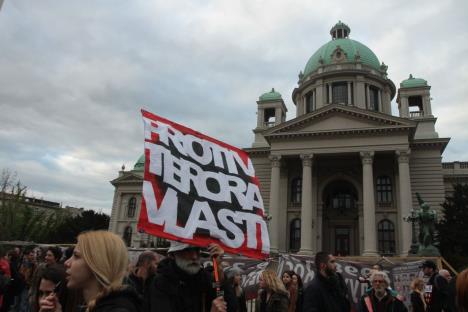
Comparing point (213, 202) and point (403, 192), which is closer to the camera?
point (213, 202)

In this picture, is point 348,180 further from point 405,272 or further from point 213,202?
point 213,202

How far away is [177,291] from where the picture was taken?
3191 millimetres

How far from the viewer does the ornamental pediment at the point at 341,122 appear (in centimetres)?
3100

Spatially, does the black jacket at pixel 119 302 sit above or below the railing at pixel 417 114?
below

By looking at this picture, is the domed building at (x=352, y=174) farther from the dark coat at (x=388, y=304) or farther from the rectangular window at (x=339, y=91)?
the dark coat at (x=388, y=304)

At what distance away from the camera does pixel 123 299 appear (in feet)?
7.16

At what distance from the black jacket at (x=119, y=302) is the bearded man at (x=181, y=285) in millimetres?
906

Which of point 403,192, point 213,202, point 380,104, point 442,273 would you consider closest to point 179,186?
point 213,202

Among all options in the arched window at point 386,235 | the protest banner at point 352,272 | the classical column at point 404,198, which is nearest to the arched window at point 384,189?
the arched window at point 386,235

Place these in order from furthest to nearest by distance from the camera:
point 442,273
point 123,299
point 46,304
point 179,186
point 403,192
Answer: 1. point 403,192
2. point 442,273
3. point 179,186
4. point 46,304
5. point 123,299

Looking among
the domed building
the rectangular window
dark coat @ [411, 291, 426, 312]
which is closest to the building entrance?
the domed building

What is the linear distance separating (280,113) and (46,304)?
4134 cm

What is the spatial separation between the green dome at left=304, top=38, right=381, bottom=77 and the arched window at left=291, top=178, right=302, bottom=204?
652 inches

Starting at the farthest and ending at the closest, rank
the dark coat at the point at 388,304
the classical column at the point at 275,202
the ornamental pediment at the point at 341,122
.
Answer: the classical column at the point at 275,202, the ornamental pediment at the point at 341,122, the dark coat at the point at 388,304
